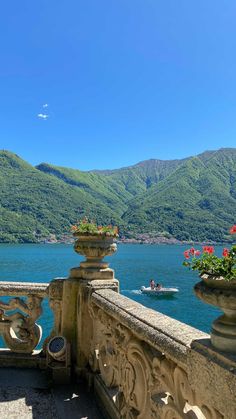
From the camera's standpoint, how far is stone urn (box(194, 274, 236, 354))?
162cm

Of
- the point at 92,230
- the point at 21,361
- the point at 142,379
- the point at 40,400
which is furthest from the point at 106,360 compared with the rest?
the point at 21,361

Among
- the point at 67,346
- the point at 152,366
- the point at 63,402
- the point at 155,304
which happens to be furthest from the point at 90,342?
the point at 155,304

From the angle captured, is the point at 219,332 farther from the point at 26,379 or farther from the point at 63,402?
the point at 26,379

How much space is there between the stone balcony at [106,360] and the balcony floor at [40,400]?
1 centimetres

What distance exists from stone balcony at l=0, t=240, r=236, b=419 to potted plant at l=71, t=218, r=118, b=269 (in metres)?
0.08

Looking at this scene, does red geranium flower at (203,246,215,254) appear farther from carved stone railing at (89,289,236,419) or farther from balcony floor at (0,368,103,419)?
balcony floor at (0,368,103,419)

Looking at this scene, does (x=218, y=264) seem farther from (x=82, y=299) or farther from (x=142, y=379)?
(x=82, y=299)

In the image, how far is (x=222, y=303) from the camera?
1.64m

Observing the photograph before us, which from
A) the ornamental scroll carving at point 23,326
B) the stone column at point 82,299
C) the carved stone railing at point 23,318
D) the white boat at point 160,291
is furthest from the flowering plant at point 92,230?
the white boat at point 160,291

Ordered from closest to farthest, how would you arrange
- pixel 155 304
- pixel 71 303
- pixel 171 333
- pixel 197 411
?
pixel 197 411 → pixel 171 333 → pixel 71 303 → pixel 155 304

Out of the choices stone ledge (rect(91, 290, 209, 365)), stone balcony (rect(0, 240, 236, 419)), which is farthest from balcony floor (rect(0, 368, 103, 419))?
stone ledge (rect(91, 290, 209, 365))

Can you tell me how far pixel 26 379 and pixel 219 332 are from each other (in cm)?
380

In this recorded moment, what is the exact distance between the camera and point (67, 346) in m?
4.77

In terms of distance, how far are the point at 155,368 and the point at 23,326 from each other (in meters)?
3.22
